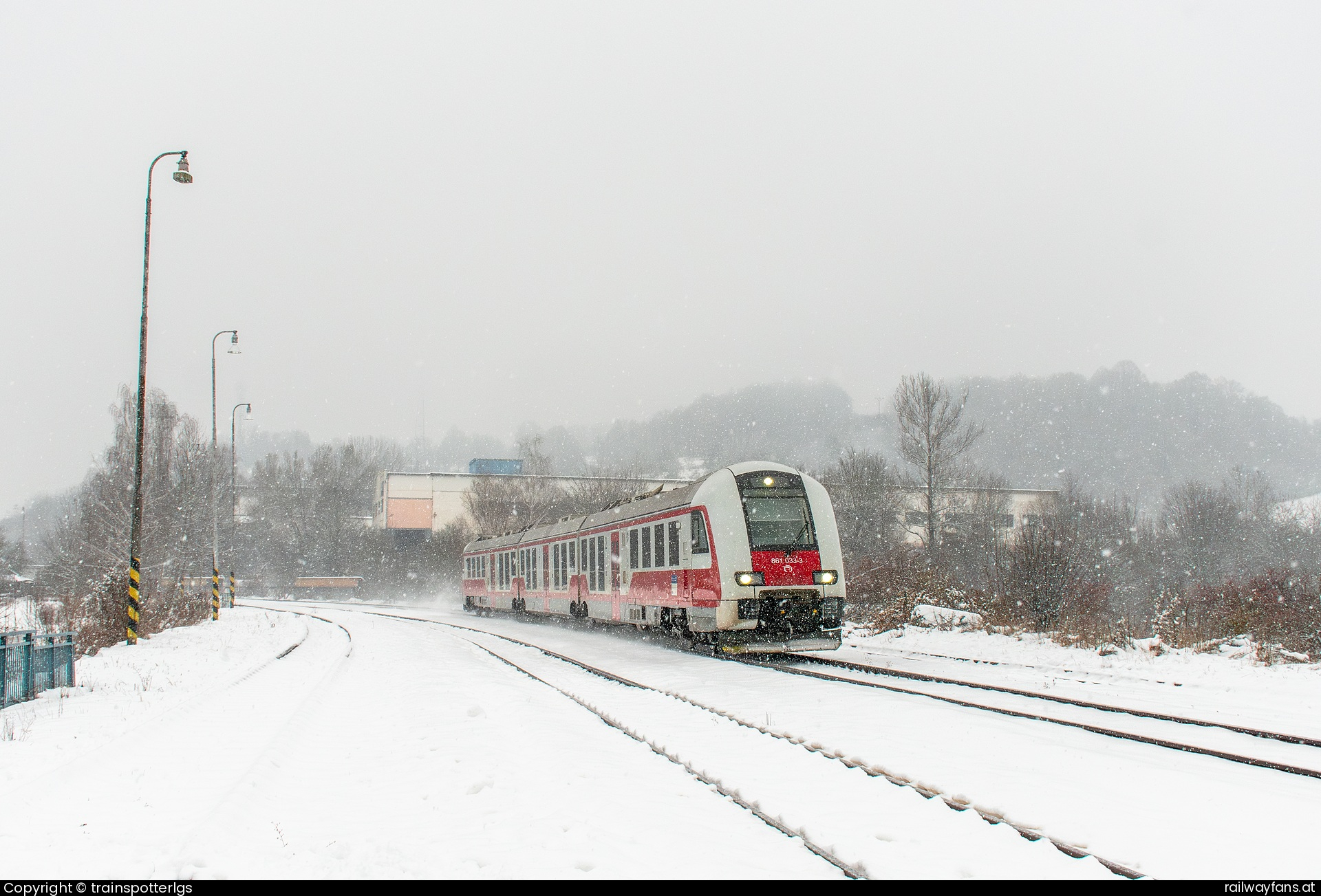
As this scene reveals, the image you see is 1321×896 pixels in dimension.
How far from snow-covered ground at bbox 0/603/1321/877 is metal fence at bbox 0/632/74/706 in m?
0.38

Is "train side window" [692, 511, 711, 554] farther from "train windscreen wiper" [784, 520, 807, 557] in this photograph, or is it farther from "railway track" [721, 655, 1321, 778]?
"railway track" [721, 655, 1321, 778]

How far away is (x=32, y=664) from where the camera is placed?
1273 cm

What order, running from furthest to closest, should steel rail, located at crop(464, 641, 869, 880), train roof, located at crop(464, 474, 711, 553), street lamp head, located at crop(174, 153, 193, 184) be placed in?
street lamp head, located at crop(174, 153, 193, 184), train roof, located at crop(464, 474, 711, 553), steel rail, located at crop(464, 641, 869, 880)

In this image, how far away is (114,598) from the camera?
2181 cm

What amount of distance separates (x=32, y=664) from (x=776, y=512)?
1128 centimetres

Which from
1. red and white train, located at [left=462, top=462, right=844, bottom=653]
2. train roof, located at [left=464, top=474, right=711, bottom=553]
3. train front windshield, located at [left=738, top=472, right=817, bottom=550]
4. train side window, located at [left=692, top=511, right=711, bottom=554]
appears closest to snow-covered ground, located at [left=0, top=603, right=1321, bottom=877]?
red and white train, located at [left=462, top=462, right=844, bottom=653]

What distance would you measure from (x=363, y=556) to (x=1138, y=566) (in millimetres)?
52570

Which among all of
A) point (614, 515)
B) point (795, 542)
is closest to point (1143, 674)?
point (795, 542)

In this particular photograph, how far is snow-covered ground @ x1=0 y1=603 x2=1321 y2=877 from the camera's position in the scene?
4.89 m

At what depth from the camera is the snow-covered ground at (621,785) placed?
16.1 ft

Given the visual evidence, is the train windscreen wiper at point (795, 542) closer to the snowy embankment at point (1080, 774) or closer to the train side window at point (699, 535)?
the train side window at point (699, 535)
